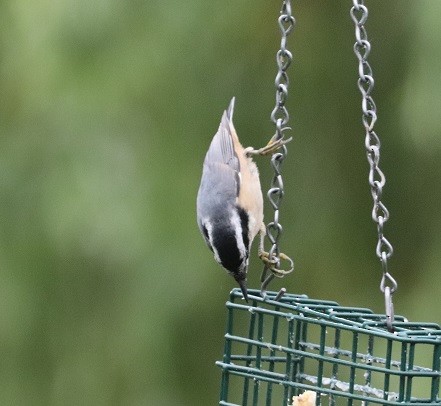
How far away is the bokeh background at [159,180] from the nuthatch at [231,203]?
437 mm

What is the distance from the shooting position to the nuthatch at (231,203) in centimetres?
328

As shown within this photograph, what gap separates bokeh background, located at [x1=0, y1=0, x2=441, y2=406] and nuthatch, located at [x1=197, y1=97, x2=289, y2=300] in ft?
1.43

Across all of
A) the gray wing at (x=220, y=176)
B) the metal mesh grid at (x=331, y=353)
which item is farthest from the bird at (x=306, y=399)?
the gray wing at (x=220, y=176)

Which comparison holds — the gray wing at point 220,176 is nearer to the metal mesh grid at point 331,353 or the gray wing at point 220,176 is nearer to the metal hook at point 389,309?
the metal mesh grid at point 331,353

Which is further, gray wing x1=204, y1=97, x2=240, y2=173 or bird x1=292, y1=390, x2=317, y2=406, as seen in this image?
gray wing x1=204, y1=97, x2=240, y2=173

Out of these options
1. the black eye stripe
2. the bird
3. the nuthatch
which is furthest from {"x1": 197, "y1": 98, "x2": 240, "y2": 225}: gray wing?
the bird

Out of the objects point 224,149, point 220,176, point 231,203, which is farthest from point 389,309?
point 224,149

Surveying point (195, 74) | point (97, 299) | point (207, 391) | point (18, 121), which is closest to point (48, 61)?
point (18, 121)

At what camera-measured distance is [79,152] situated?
4.46 m

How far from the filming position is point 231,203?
12.0 ft

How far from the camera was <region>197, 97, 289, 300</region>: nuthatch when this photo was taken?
328 cm

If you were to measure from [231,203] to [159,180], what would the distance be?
0.82 m

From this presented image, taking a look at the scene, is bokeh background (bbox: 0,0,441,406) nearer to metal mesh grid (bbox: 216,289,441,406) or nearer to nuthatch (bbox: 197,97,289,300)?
nuthatch (bbox: 197,97,289,300)

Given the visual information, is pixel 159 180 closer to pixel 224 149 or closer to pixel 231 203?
pixel 224 149
